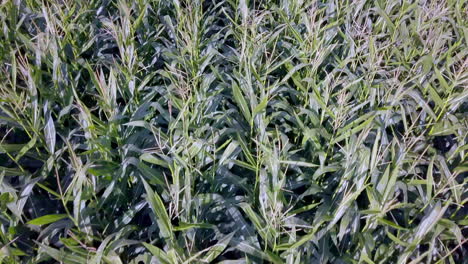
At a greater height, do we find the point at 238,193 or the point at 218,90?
the point at 218,90

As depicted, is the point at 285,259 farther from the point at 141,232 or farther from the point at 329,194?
the point at 141,232

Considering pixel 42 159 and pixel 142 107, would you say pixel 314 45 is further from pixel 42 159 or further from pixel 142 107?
pixel 42 159

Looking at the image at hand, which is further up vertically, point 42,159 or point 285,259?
point 42,159

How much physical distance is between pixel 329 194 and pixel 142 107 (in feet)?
1.78

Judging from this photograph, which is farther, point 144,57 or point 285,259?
point 144,57

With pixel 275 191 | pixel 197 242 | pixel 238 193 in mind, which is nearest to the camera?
pixel 275 191

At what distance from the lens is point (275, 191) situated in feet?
→ 2.55

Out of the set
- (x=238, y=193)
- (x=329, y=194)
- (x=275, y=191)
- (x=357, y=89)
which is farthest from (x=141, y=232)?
(x=357, y=89)

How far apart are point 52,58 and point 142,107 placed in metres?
0.34

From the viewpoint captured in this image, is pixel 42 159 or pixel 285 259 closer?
pixel 285 259

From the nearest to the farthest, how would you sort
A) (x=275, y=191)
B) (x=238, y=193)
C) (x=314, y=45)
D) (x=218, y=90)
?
1. (x=275, y=191)
2. (x=238, y=193)
3. (x=218, y=90)
4. (x=314, y=45)

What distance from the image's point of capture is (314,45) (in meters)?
1.25

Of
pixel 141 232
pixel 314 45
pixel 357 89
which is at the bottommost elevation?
pixel 141 232

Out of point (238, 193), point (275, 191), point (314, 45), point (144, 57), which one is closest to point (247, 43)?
point (314, 45)
